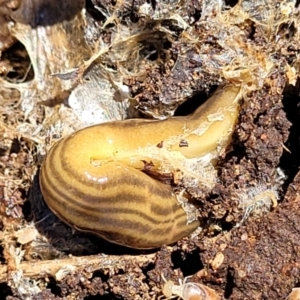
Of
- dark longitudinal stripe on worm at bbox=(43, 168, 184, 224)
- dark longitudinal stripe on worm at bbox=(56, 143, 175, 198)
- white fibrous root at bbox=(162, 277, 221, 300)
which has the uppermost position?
dark longitudinal stripe on worm at bbox=(56, 143, 175, 198)

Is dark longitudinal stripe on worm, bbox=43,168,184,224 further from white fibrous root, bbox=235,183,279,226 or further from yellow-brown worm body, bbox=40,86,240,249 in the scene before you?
white fibrous root, bbox=235,183,279,226

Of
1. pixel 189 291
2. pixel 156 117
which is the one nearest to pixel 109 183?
pixel 156 117

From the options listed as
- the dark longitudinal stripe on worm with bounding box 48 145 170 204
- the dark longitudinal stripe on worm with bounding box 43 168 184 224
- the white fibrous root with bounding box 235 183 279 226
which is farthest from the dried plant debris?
the dark longitudinal stripe on worm with bounding box 43 168 184 224

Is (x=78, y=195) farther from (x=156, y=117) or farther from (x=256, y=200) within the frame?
(x=256, y=200)

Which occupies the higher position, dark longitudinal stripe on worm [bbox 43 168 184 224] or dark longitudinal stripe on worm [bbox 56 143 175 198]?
dark longitudinal stripe on worm [bbox 56 143 175 198]

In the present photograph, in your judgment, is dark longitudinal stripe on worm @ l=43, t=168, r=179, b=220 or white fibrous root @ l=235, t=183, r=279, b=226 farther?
white fibrous root @ l=235, t=183, r=279, b=226

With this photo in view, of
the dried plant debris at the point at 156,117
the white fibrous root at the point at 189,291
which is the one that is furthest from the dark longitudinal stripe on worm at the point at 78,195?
the white fibrous root at the point at 189,291
